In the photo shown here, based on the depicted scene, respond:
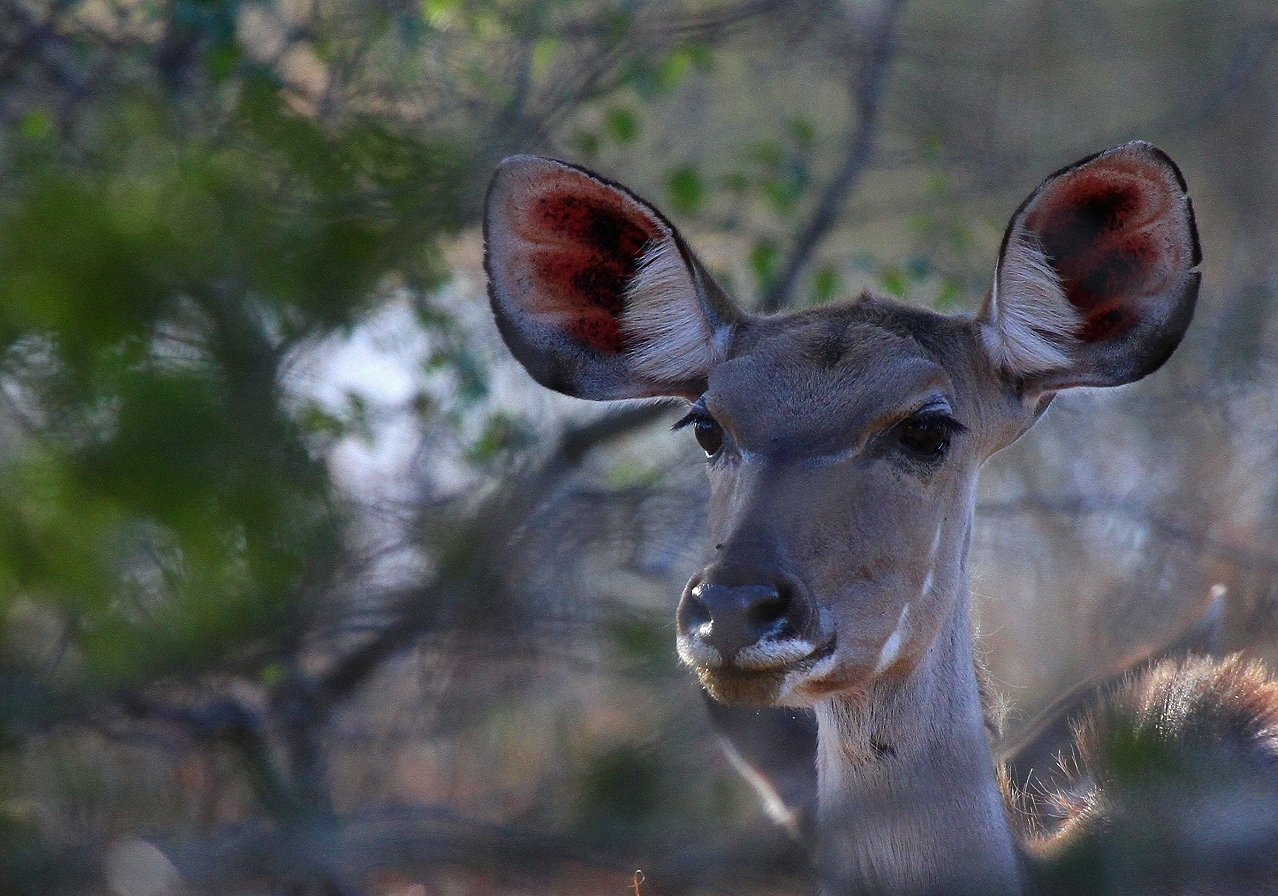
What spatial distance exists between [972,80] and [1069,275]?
5.40m

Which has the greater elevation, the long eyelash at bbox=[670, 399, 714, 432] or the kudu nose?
the kudu nose

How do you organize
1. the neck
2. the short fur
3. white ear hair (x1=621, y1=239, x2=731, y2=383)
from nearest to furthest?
the short fur < the neck < white ear hair (x1=621, y1=239, x2=731, y2=383)

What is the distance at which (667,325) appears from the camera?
3.95 meters

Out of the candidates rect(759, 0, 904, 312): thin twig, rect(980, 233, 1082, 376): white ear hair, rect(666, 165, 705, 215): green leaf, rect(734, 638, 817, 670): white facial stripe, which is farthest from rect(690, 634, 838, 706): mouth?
rect(759, 0, 904, 312): thin twig

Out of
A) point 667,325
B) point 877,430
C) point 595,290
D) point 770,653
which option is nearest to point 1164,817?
point 770,653

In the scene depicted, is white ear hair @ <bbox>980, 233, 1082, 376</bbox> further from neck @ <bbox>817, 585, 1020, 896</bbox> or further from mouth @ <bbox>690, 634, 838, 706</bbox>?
mouth @ <bbox>690, 634, 838, 706</bbox>

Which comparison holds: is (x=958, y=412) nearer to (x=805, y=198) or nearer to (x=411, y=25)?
(x=411, y=25)

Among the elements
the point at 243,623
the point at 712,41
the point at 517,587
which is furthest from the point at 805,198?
the point at 243,623

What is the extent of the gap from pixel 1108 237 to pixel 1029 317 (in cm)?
29

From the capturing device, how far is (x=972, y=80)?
8656 mm

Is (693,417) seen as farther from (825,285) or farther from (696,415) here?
(825,285)

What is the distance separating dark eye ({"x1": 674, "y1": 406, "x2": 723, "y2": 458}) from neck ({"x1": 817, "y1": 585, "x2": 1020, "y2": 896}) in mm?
729

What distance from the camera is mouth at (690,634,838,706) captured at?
2949mm

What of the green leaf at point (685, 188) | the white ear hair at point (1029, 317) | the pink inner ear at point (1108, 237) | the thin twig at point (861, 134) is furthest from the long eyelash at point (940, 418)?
the thin twig at point (861, 134)
